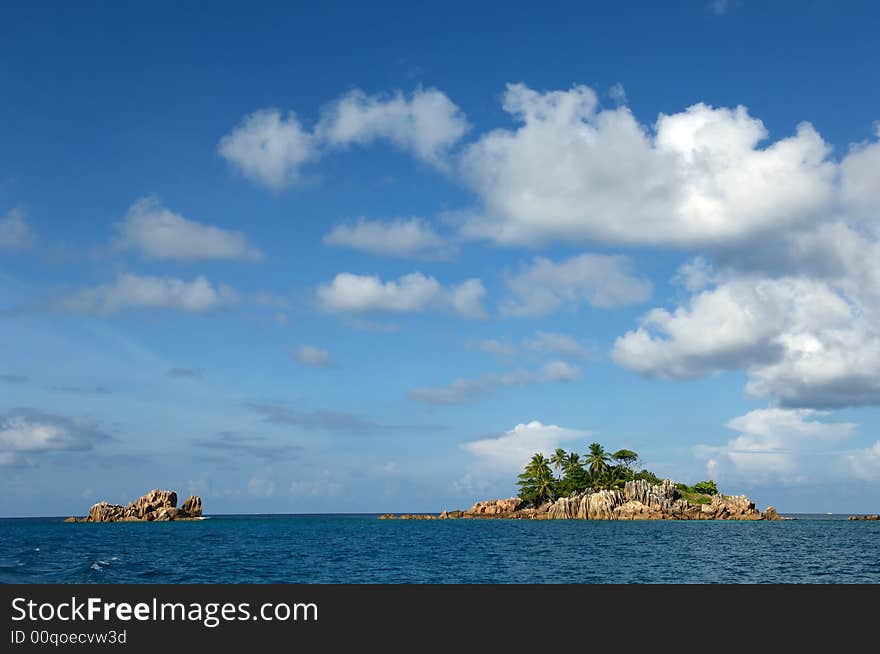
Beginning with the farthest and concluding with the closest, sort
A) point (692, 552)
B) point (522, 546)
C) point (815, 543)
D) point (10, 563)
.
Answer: point (815, 543), point (522, 546), point (692, 552), point (10, 563)
